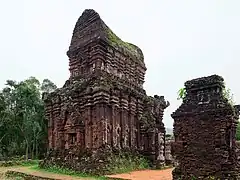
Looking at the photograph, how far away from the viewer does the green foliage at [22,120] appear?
1334 inches

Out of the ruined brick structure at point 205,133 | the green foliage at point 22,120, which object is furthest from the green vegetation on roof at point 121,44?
the green foliage at point 22,120

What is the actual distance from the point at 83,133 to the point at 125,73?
15.9ft

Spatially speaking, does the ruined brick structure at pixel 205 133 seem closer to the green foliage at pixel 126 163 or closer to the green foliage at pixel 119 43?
the green foliage at pixel 126 163

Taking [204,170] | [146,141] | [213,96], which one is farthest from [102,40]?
[204,170]

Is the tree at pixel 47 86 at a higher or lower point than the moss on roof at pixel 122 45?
higher

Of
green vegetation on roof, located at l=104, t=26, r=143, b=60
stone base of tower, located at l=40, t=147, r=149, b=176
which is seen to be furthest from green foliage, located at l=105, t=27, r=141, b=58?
stone base of tower, located at l=40, t=147, r=149, b=176

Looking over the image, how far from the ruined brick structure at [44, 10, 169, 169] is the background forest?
1541 centimetres

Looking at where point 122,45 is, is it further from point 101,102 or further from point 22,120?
point 22,120

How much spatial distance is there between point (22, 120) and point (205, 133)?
1133 inches

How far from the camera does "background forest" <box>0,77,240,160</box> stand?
33878 mm

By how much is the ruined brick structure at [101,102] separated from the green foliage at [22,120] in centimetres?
1541

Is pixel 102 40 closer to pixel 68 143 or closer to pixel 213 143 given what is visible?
pixel 68 143

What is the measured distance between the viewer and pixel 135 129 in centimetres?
1844

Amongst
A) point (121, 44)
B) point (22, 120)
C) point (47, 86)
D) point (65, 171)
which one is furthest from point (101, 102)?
point (47, 86)
